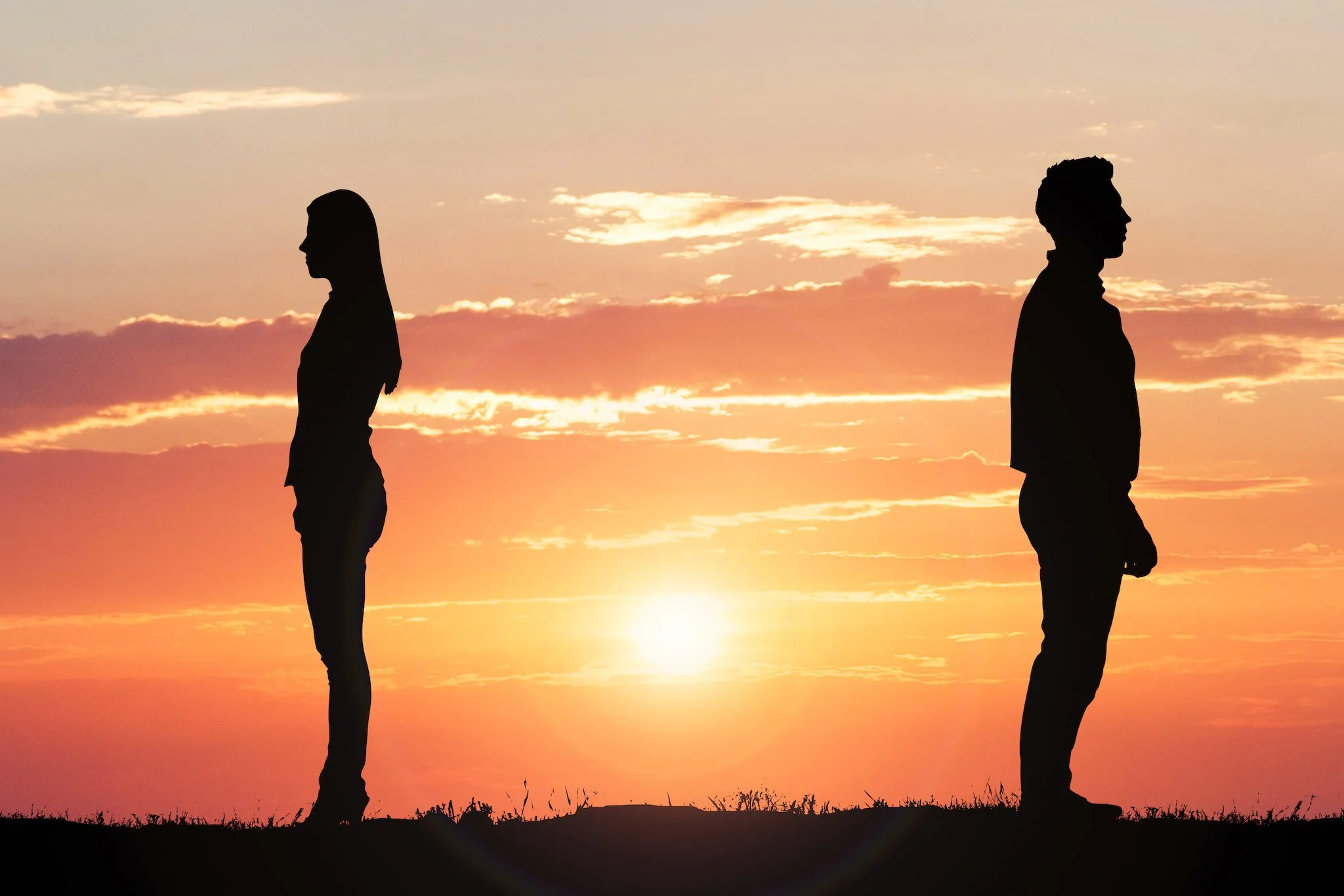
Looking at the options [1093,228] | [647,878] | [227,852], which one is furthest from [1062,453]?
[227,852]

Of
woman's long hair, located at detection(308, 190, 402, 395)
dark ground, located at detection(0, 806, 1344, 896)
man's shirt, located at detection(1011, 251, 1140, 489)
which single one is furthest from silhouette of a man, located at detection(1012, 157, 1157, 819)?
woman's long hair, located at detection(308, 190, 402, 395)

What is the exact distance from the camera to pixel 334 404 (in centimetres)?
1103

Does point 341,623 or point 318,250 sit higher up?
point 318,250

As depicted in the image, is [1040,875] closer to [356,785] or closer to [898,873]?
[898,873]

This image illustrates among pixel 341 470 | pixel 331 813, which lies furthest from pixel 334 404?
pixel 331 813

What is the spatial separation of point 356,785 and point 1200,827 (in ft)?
19.3

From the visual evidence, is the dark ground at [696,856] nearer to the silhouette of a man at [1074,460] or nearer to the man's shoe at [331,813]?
the man's shoe at [331,813]

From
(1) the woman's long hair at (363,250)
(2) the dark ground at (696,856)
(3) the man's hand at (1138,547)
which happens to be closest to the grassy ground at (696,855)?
(2) the dark ground at (696,856)

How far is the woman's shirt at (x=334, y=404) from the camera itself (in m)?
11.0

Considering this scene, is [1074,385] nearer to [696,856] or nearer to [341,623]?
[696,856]

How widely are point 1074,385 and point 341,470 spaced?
498 cm

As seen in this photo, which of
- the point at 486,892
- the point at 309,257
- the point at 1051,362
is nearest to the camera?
the point at 486,892

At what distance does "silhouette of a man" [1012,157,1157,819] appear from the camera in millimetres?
10312

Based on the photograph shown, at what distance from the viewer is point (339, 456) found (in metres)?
11.0
